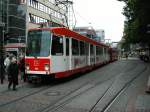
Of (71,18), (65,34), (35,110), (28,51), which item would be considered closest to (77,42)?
(65,34)

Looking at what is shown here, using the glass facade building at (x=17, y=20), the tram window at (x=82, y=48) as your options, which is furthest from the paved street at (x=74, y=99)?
the glass facade building at (x=17, y=20)

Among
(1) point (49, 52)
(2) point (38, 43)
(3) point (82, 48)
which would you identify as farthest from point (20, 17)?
(1) point (49, 52)

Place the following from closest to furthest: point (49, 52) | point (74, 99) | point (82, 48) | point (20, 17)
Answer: point (74, 99)
point (49, 52)
point (82, 48)
point (20, 17)

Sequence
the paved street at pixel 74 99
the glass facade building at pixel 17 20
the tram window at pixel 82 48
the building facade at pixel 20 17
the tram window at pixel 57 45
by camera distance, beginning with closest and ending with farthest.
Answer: the paved street at pixel 74 99 < the tram window at pixel 57 45 < the tram window at pixel 82 48 < the building facade at pixel 20 17 < the glass facade building at pixel 17 20

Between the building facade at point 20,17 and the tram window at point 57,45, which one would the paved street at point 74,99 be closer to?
the tram window at point 57,45

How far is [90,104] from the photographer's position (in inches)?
564

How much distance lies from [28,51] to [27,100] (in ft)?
21.8

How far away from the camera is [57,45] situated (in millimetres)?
21344

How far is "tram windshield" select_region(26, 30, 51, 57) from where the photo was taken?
68.6ft

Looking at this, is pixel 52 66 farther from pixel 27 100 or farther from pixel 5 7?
pixel 5 7

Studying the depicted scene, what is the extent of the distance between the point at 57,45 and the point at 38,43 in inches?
41.7

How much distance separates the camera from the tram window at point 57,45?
21.1 meters

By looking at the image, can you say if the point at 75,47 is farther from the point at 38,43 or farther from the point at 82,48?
the point at 38,43

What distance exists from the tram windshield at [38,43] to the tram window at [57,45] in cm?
32
